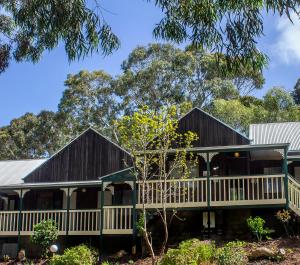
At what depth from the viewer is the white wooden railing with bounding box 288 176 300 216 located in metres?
23.9

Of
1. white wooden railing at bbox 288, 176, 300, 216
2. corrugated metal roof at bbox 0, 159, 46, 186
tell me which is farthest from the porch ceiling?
white wooden railing at bbox 288, 176, 300, 216

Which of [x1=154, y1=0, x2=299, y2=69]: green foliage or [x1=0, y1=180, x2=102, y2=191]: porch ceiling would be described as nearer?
[x1=154, y1=0, x2=299, y2=69]: green foliage

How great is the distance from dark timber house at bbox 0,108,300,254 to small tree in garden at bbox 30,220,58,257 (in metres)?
0.66

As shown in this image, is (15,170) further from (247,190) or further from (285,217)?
(285,217)

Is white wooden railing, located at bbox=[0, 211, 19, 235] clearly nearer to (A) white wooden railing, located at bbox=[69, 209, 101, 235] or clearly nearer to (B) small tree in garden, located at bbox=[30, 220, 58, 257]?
(B) small tree in garden, located at bbox=[30, 220, 58, 257]

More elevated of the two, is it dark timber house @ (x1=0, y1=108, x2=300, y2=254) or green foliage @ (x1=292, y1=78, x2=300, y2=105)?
green foliage @ (x1=292, y1=78, x2=300, y2=105)

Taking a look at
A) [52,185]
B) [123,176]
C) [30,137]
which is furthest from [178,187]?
[30,137]

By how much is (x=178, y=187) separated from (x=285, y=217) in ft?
14.3

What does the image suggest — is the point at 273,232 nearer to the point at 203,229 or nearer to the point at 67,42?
the point at 203,229

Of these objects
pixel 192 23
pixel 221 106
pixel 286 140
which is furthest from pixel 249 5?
pixel 221 106

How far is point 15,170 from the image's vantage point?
3416 cm

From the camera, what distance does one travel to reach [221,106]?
42000 millimetres

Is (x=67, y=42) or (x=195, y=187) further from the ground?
(x=67, y=42)

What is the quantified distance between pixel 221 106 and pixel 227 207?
726 inches
